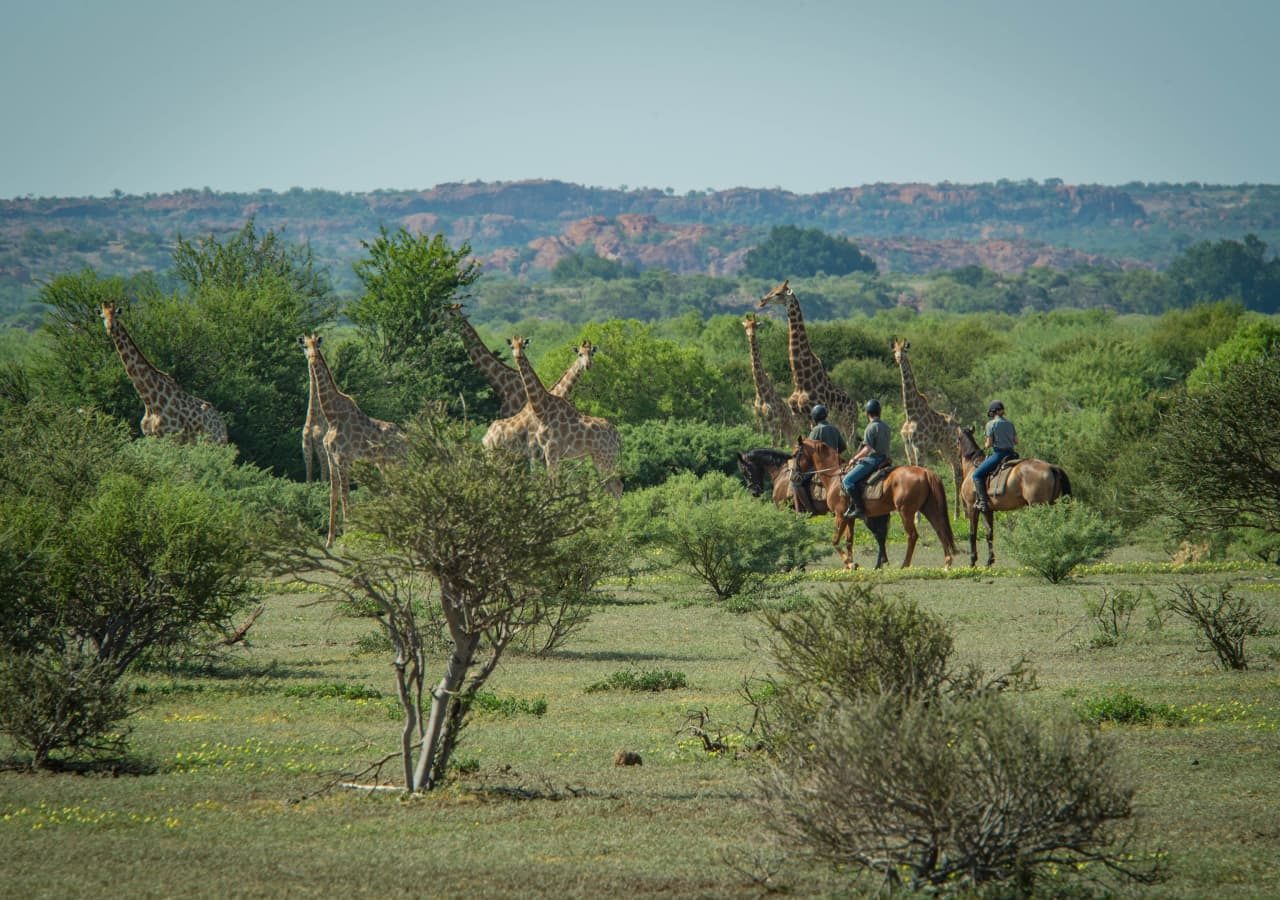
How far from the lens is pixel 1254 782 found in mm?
10328

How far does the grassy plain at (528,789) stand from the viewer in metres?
8.27

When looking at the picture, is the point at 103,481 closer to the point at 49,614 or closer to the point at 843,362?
the point at 49,614

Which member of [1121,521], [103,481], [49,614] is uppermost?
[103,481]

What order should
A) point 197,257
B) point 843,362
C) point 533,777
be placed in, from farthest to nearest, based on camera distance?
point 843,362, point 197,257, point 533,777

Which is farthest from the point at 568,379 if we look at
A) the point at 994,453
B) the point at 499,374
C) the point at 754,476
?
the point at 994,453

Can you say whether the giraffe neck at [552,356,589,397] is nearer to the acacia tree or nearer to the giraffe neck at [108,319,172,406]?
the giraffe neck at [108,319,172,406]

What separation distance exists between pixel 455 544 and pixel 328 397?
19.6 m

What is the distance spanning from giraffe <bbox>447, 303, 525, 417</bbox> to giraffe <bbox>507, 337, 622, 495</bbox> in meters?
4.88

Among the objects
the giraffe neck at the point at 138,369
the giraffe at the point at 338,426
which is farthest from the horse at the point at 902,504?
the giraffe neck at the point at 138,369

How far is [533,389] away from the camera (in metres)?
29.3

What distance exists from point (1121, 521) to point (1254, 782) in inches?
627

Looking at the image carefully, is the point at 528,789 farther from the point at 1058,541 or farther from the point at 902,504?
the point at 902,504

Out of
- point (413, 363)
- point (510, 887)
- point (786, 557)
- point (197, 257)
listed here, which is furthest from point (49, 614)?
point (197, 257)

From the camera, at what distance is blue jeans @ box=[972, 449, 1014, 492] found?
24000 millimetres
